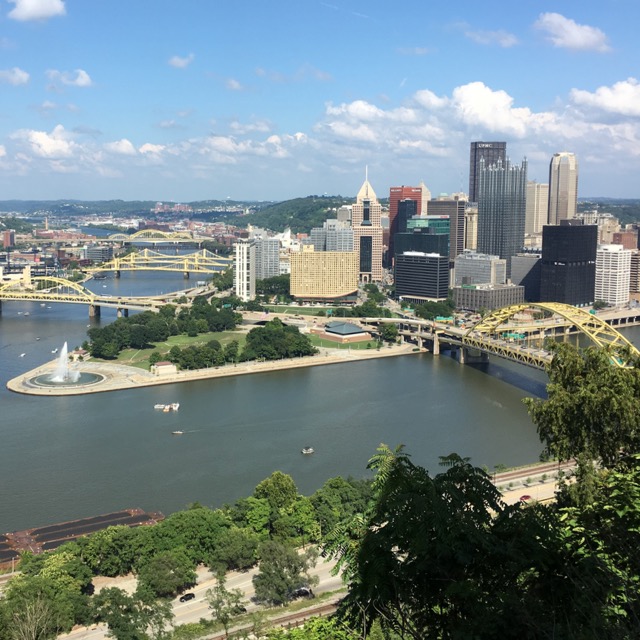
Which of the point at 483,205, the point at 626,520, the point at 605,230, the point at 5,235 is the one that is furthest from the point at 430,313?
the point at 5,235

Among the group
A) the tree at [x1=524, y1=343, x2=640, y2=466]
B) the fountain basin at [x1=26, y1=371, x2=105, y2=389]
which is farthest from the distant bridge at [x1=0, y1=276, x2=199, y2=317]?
the tree at [x1=524, y1=343, x2=640, y2=466]

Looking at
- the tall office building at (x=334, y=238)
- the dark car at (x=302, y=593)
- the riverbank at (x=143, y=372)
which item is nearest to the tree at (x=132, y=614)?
the dark car at (x=302, y=593)

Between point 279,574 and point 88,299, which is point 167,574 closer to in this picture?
point 279,574

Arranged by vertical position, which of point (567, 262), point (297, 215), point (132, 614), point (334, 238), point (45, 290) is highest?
point (297, 215)

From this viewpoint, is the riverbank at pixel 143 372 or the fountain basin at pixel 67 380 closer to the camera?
the riverbank at pixel 143 372

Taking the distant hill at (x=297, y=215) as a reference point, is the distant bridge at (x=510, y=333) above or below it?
below

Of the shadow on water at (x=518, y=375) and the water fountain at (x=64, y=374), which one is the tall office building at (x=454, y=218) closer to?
the shadow on water at (x=518, y=375)

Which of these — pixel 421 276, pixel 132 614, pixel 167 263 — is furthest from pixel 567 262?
pixel 167 263
